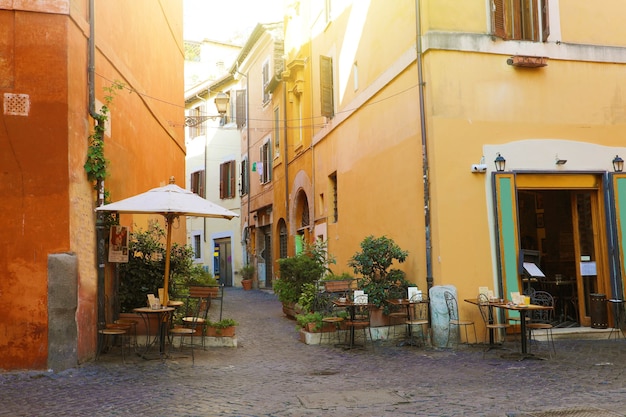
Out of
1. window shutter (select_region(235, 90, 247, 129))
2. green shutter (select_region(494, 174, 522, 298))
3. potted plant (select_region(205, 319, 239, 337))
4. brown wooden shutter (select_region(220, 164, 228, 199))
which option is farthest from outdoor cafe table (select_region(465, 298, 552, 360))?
brown wooden shutter (select_region(220, 164, 228, 199))

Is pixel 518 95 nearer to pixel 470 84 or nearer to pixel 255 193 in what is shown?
pixel 470 84

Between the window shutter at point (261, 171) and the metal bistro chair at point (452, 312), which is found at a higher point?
the window shutter at point (261, 171)

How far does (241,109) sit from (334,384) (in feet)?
65.5

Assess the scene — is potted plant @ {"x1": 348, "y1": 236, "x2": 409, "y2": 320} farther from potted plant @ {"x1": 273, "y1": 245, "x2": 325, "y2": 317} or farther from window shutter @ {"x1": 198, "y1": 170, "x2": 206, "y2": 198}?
window shutter @ {"x1": 198, "y1": 170, "x2": 206, "y2": 198}

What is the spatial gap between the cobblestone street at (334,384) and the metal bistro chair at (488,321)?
1.21 feet

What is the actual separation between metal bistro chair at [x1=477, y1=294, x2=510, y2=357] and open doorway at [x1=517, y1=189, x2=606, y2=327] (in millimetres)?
867

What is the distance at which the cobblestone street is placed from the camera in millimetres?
5730

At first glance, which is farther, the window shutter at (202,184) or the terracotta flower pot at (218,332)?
the window shutter at (202,184)

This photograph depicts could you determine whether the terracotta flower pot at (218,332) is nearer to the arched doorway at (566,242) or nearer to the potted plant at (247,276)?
the arched doorway at (566,242)

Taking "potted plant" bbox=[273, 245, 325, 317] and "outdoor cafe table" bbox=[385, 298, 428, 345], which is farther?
"potted plant" bbox=[273, 245, 325, 317]

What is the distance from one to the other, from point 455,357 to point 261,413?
151 inches

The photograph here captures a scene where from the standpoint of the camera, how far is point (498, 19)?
10.1 meters

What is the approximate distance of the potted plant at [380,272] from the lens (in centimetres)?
986

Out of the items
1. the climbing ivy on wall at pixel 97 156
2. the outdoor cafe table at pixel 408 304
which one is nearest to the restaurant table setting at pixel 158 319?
the climbing ivy on wall at pixel 97 156
